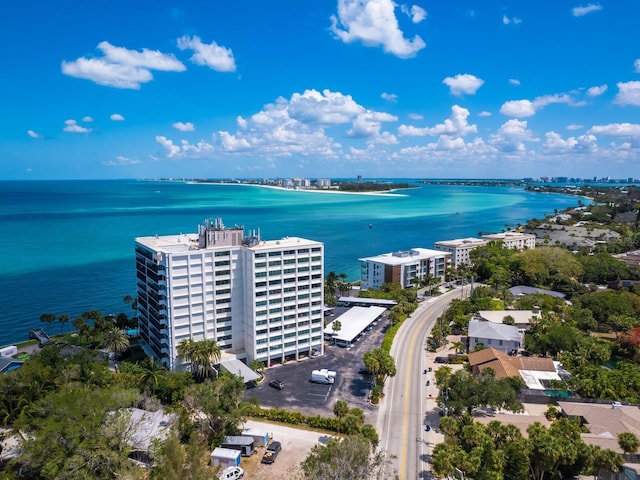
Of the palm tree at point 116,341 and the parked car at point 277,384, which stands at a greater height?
the palm tree at point 116,341

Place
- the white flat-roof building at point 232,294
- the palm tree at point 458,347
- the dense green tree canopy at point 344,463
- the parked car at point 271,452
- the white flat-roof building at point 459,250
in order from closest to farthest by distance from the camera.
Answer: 1. the dense green tree canopy at point 344,463
2. the parked car at point 271,452
3. the white flat-roof building at point 232,294
4. the palm tree at point 458,347
5. the white flat-roof building at point 459,250

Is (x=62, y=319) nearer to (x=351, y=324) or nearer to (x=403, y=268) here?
(x=351, y=324)

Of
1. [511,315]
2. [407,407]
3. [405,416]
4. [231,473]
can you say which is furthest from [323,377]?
[511,315]

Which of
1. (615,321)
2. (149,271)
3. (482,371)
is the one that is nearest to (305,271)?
(149,271)

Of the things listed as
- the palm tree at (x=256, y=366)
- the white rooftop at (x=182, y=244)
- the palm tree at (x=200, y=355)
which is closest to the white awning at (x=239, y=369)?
the palm tree at (x=256, y=366)

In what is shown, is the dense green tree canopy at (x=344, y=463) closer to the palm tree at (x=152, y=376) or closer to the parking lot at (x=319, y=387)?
→ the parking lot at (x=319, y=387)

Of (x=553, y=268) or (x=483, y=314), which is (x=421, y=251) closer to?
(x=553, y=268)
